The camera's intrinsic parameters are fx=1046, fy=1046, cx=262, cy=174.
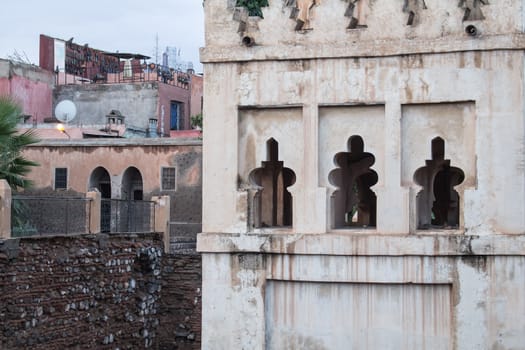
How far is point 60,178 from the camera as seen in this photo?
28.3 meters

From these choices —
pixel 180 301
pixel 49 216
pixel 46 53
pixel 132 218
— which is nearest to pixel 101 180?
pixel 49 216

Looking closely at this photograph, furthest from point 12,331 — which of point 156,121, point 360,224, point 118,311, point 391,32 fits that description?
point 156,121

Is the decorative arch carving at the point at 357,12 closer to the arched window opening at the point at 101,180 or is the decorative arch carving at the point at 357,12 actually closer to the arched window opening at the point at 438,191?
the arched window opening at the point at 438,191

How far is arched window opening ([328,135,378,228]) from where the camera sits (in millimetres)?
Answer: 9695

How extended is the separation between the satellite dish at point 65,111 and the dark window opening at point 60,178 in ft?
17.7

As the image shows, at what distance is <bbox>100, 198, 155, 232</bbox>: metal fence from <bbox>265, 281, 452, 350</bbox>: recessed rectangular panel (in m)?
12.2

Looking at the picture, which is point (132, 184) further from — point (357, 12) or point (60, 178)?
point (357, 12)

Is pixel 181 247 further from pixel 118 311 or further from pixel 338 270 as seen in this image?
pixel 338 270

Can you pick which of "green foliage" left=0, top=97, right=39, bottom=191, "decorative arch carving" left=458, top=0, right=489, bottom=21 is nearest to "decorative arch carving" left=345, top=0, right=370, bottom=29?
"decorative arch carving" left=458, top=0, right=489, bottom=21

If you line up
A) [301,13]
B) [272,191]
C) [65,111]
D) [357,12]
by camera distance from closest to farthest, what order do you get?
[357,12]
[301,13]
[272,191]
[65,111]

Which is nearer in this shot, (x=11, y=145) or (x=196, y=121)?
(x=11, y=145)

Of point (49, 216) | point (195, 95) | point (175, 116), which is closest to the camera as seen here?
point (49, 216)

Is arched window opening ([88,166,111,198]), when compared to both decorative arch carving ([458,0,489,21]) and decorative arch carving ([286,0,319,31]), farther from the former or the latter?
decorative arch carving ([458,0,489,21])

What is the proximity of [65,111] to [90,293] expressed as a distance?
15.7m
